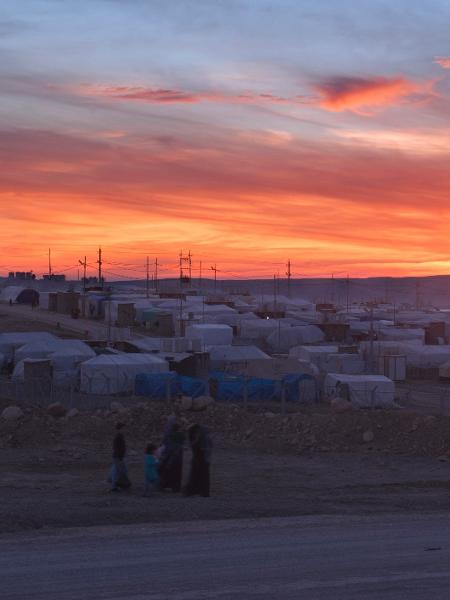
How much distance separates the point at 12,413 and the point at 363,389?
56.9ft

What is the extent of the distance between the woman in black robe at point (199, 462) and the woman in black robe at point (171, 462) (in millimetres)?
402

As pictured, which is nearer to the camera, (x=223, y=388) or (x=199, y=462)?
(x=199, y=462)

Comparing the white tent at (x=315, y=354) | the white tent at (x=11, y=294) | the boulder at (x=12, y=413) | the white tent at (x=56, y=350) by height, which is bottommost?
the boulder at (x=12, y=413)

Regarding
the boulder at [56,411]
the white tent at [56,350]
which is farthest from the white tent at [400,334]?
the boulder at [56,411]

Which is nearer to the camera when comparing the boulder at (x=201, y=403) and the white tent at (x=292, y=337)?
the boulder at (x=201, y=403)

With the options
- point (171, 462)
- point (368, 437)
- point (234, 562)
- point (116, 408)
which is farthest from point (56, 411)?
point (234, 562)

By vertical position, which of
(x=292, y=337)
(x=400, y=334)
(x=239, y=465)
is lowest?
(x=239, y=465)

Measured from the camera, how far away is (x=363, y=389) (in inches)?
1606

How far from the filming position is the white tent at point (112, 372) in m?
41.6

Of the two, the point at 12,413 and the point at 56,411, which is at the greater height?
the point at 12,413

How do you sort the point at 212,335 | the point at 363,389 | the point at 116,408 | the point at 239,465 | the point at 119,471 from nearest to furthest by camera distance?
the point at 119,471, the point at 239,465, the point at 116,408, the point at 363,389, the point at 212,335

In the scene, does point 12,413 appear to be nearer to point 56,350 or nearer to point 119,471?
point 119,471

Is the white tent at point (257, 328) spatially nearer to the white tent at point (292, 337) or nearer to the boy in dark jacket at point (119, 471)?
the white tent at point (292, 337)

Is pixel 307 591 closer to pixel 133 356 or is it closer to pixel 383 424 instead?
pixel 383 424
